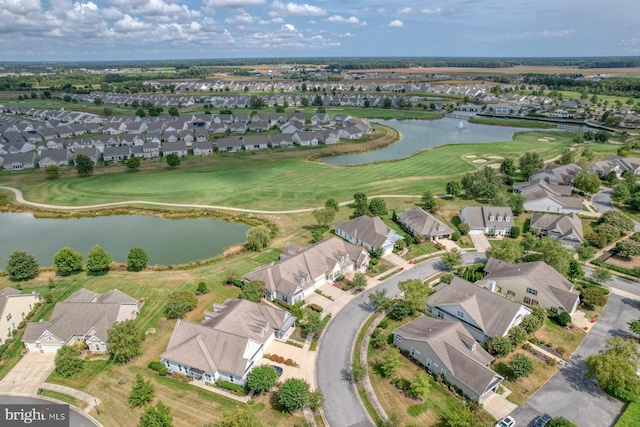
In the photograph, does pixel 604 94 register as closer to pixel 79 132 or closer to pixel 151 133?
pixel 151 133

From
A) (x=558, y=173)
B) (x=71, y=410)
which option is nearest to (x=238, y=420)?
(x=71, y=410)

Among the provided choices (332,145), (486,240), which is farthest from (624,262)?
(332,145)

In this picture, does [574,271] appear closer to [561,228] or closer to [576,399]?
[561,228]

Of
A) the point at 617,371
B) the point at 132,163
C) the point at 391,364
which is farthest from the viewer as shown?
the point at 132,163

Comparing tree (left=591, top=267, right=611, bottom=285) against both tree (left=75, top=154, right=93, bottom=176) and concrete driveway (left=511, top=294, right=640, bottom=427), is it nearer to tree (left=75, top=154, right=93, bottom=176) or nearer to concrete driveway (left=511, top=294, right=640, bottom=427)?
concrete driveway (left=511, top=294, right=640, bottom=427)

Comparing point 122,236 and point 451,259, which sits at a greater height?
point 451,259
